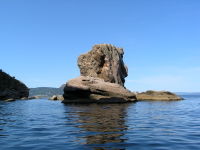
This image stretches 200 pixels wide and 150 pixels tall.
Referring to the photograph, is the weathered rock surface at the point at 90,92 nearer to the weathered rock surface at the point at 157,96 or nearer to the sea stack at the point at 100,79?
the sea stack at the point at 100,79

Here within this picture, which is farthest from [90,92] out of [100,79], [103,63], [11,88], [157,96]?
[11,88]

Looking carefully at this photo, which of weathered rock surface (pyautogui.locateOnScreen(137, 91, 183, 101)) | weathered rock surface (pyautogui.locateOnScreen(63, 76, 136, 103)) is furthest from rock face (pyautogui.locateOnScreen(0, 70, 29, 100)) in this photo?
weathered rock surface (pyautogui.locateOnScreen(137, 91, 183, 101))

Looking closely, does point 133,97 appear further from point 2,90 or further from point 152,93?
point 2,90

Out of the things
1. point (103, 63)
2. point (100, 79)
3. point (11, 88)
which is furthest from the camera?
point (11, 88)

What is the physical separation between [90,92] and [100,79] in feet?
A: 20.8

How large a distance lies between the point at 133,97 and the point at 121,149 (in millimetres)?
45619

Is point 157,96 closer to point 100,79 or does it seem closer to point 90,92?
point 100,79

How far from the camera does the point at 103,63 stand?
249 ft

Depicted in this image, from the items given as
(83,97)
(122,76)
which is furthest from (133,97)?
(122,76)

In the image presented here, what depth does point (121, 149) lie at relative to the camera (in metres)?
10.2

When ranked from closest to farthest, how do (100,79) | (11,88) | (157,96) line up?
(100,79) < (157,96) < (11,88)

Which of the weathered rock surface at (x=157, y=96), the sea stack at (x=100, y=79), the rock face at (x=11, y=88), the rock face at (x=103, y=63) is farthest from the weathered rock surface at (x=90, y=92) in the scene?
the rock face at (x=11, y=88)

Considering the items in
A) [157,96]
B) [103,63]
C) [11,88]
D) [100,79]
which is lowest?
[157,96]

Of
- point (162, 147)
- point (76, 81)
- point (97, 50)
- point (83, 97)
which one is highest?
point (97, 50)
